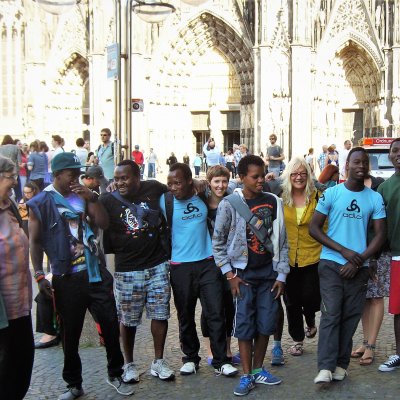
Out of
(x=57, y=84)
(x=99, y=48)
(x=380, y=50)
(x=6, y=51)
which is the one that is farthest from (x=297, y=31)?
(x=6, y=51)

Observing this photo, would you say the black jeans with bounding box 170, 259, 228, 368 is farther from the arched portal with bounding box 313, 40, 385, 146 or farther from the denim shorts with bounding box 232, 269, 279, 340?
the arched portal with bounding box 313, 40, 385, 146

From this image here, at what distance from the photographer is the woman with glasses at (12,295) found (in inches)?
161

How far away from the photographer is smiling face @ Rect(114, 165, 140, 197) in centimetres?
538

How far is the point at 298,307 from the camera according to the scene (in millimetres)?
5953

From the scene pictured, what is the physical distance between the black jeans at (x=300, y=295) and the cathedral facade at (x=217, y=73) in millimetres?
20357

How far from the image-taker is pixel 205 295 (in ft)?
18.3

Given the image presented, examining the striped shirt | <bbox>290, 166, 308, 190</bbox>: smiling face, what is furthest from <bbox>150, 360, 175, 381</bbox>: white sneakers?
<bbox>290, 166, 308, 190</bbox>: smiling face

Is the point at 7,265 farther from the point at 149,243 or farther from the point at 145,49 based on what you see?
the point at 145,49

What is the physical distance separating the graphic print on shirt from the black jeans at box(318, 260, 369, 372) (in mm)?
516

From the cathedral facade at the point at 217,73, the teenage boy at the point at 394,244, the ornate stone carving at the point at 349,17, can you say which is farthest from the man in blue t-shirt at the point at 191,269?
the ornate stone carving at the point at 349,17

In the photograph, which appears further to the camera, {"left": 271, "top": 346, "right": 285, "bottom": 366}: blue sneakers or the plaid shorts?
{"left": 271, "top": 346, "right": 285, "bottom": 366}: blue sneakers

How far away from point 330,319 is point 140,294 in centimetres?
153

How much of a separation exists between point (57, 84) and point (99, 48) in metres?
3.78

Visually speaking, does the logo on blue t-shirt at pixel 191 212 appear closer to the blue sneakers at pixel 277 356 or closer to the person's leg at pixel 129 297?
the person's leg at pixel 129 297
